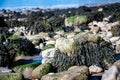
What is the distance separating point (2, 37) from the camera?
37.0 meters

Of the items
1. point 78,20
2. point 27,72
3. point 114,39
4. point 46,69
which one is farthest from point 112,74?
point 78,20

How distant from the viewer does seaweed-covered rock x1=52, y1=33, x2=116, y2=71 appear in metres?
21.3

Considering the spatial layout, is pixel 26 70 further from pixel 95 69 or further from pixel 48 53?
pixel 48 53

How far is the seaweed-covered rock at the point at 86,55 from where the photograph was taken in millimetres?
21344

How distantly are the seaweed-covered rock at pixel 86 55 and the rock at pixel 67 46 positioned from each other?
0.18m

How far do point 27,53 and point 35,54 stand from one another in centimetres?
59

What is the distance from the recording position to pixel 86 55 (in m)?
21.9

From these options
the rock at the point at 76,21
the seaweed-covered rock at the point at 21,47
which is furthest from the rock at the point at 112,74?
the rock at the point at 76,21

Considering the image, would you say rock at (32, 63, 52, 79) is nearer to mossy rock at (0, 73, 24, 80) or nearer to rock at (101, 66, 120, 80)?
mossy rock at (0, 73, 24, 80)

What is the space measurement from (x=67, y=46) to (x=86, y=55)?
1163 mm

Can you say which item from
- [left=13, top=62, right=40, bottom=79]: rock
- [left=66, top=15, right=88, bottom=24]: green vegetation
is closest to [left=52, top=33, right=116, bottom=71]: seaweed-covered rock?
[left=13, top=62, right=40, bottom=79]: rock

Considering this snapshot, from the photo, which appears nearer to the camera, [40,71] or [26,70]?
[40,71]

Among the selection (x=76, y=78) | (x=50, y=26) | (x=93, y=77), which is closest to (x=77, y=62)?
(x=93, y=77)

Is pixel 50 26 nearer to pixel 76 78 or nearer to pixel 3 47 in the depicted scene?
pixel 3 47
